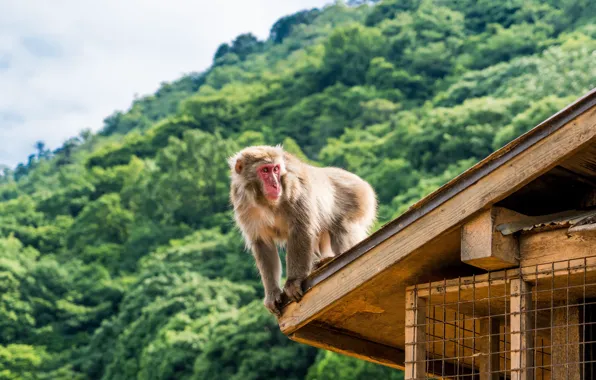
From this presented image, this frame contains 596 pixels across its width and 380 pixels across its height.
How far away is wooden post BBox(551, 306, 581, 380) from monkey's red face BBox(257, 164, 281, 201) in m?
1.99

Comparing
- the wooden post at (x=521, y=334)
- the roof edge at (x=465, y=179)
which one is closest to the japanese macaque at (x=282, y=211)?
the roof edge at (x=465, y=179)

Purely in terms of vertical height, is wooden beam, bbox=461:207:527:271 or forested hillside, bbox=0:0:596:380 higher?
forested hillside, bbox=0:0:596:380

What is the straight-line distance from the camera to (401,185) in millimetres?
40000

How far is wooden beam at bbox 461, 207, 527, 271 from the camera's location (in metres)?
4.71

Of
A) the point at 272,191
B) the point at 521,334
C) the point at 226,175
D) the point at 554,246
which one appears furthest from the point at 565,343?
the point at 226,175

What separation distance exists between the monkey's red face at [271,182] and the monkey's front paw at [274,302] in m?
0.61

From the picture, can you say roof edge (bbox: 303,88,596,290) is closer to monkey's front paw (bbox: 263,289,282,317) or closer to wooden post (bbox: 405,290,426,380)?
wooden post (bbox: 405,290,426,380)

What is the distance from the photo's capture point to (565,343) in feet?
16.0

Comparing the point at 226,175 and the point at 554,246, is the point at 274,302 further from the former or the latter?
the point at 226,175

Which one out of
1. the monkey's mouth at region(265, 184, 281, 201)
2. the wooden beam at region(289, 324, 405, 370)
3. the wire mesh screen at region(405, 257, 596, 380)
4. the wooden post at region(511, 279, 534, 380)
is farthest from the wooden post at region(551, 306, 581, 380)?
the monkey's mouth at region(265, 184, 281, 201)

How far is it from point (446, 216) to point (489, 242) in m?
0.25

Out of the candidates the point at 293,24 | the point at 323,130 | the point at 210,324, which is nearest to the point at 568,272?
the point at 210,324

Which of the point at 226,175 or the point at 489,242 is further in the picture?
the point at 226,175

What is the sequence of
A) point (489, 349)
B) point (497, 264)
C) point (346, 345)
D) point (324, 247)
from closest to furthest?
point (497, 264)
point (489, 349)
point (346, 345)
point (324, 247)
